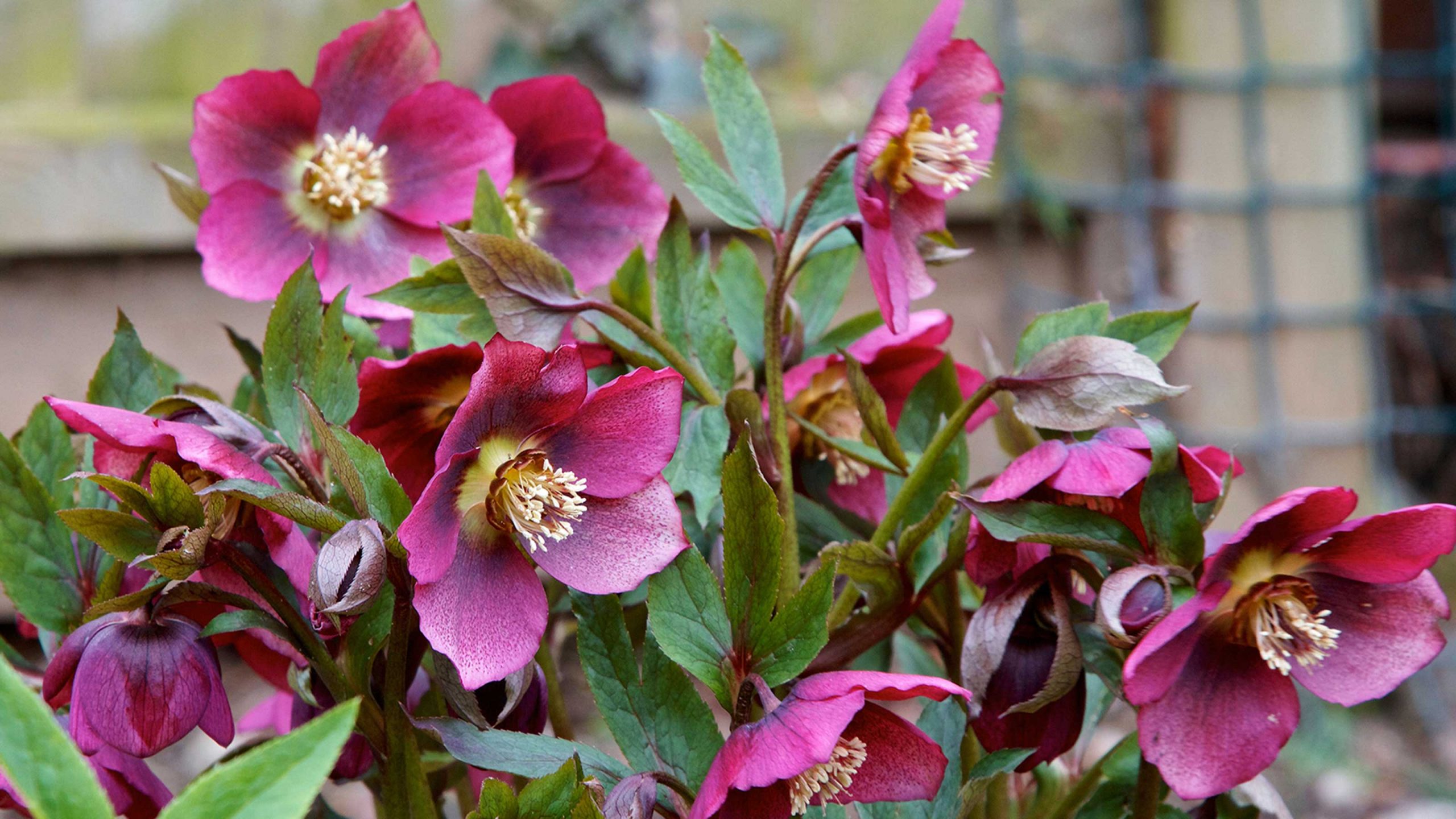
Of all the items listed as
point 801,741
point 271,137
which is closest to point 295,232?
point 271,137

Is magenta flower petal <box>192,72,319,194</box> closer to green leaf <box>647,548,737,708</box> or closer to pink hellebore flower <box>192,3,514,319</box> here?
pink hellebore flower <box>192,3,514,319</box>

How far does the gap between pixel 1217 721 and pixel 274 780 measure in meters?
0.23

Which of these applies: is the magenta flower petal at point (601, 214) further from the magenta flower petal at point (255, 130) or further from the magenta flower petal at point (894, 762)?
the magenta flower petal at point (894, 762)

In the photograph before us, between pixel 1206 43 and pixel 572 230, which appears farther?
pixel 1206 43

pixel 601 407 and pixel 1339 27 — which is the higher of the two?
pixel 601 407

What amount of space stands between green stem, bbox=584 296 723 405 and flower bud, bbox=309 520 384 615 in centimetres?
9

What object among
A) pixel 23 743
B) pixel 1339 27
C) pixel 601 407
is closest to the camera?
pixel 23 743

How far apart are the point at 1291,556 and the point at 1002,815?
0.47 feet

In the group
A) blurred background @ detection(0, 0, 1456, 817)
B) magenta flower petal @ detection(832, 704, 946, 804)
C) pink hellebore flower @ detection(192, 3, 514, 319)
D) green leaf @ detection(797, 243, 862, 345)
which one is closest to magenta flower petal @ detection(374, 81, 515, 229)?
pink hellebore flower @ detection(192, 3, 514, 319)

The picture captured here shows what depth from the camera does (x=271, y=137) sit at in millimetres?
435

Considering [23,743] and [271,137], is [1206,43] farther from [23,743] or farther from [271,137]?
[23,743]

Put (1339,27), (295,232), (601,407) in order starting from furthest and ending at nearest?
(1339,27) < (295,232) < (601,407)

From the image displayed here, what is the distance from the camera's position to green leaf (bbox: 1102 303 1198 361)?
1.20 feet

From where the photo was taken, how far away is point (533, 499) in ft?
1.08
